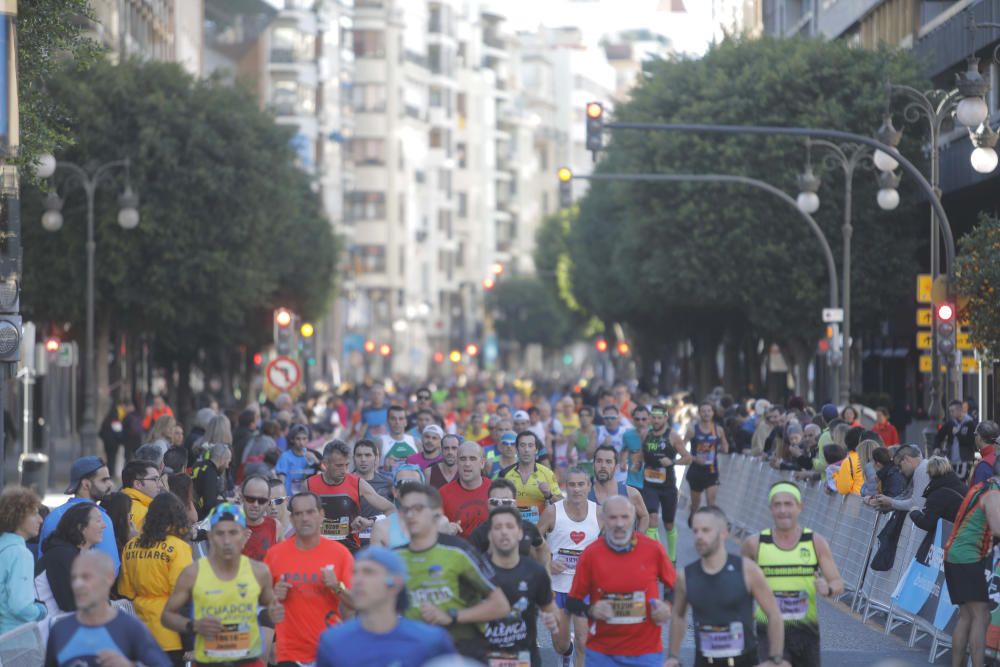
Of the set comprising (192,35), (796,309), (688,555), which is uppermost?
(192,35)

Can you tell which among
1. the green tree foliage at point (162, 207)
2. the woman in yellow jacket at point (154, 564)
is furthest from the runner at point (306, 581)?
the green tree foliage at point (162, 207)

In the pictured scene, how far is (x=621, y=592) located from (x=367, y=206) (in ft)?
411

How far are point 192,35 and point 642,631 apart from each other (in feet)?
259

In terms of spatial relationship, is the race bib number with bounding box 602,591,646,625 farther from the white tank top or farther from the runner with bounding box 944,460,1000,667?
the runner with bounding box 944,460,1000,667

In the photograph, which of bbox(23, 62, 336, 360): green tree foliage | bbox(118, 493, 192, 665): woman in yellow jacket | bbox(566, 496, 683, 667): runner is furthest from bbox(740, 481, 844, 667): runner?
bbox(23, 62, 336, 360): green tree foliage

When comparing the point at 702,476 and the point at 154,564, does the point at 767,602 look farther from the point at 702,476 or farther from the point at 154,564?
the point at 702,476

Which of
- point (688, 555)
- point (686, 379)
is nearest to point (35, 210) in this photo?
point (688, 555)

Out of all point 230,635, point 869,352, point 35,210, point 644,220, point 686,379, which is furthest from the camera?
point 686,379

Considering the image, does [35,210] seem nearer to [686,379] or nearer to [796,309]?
[796,309]

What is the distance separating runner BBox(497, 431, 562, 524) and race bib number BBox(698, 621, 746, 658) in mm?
5341

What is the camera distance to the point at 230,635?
1031 cm

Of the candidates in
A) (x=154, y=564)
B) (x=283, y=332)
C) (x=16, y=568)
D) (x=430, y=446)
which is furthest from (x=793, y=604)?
(x=283, y=332)

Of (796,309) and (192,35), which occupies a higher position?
(192,35)

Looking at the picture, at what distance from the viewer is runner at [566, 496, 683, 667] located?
36.3 feet
